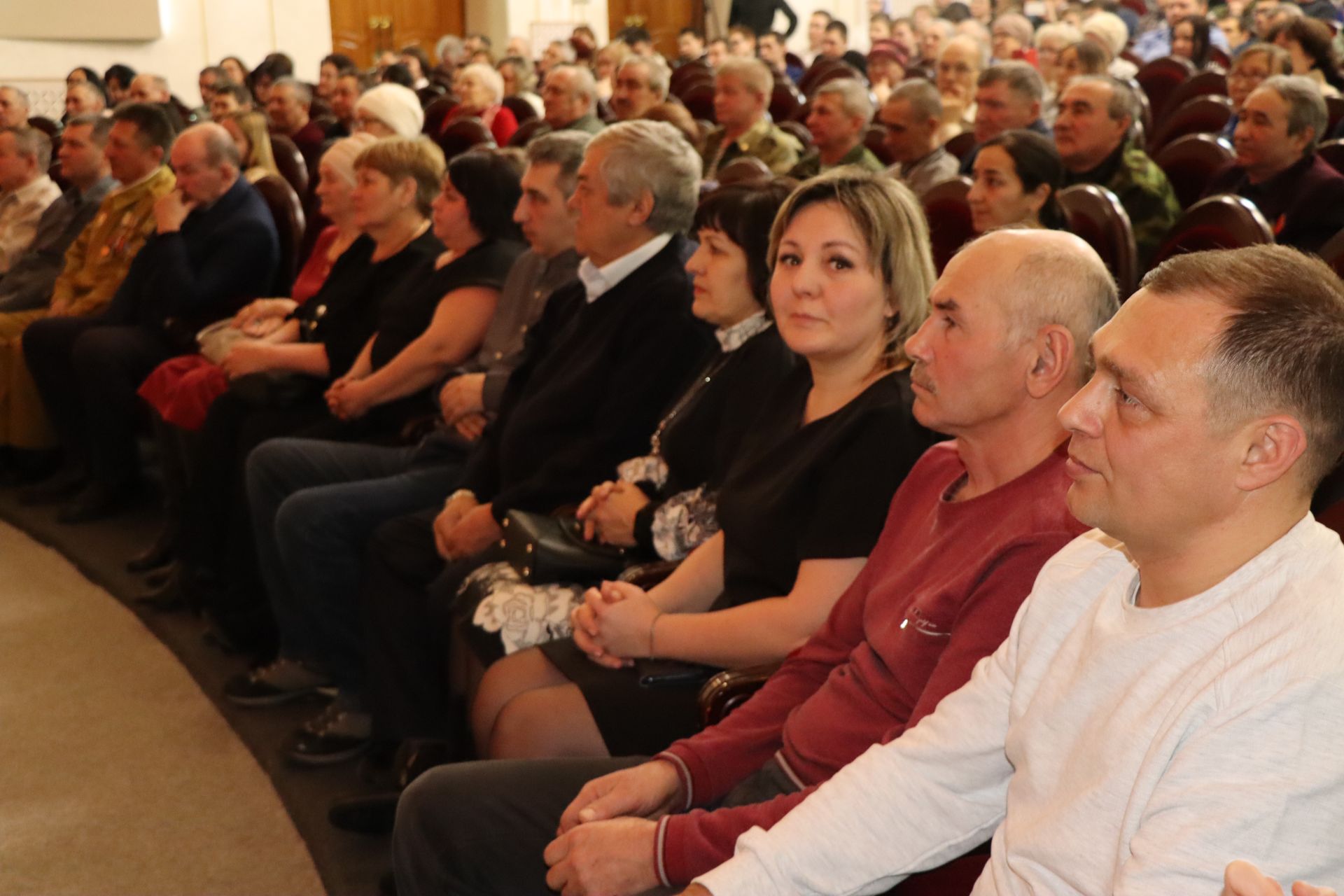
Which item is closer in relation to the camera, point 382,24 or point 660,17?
point 382,24

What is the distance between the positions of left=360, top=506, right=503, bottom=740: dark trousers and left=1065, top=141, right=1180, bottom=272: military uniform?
8.26ft

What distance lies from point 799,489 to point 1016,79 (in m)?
3.91

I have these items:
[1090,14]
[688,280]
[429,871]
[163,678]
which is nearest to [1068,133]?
[688,280]

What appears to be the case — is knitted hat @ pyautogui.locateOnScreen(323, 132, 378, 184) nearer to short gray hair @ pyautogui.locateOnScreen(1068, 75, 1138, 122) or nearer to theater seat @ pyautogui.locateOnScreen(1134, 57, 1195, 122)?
short gray hair @ pyautogui.locateOnScreen(1068, 75, 1138, 122)

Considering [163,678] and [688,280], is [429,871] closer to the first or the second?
[688,280]

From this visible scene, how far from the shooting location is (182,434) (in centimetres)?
375

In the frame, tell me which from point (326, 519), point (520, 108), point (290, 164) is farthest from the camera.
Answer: point (520, 108)

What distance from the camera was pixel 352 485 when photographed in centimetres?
295

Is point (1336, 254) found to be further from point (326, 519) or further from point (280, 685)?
point (280, 685)

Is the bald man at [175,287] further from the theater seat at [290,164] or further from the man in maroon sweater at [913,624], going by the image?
the man in maroon sweater at [913,624]

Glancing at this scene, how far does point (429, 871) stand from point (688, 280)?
1363 millimetres

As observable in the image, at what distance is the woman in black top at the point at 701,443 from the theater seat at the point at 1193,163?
281 cm

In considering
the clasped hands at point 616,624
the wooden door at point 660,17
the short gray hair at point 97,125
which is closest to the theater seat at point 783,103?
the short gray hair at point 97,125

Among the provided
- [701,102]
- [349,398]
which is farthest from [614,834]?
[701,102]
